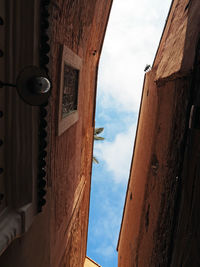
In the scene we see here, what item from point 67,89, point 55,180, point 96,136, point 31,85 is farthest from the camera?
point 96,136

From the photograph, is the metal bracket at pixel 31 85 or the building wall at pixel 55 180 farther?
the building wall at pixel 55 180

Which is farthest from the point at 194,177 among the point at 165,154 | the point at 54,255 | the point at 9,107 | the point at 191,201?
the point at 54,255

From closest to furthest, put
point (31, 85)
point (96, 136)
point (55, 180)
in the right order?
1. point (31, 85)
2. point (55, 180)
3. point (96, 136)

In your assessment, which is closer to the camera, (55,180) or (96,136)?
(55,180)

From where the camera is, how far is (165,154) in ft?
8.68

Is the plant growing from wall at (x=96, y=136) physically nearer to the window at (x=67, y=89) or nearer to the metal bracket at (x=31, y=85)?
the window at (x=67, y=89)

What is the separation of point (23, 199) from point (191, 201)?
1677mm

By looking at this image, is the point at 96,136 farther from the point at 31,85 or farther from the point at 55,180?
the point at 31,85

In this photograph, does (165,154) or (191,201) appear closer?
(191,201)

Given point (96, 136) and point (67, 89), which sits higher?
point (67, 89)

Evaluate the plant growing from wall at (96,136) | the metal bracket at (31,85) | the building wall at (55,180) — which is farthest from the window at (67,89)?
the plant growing from wall at (96,136)

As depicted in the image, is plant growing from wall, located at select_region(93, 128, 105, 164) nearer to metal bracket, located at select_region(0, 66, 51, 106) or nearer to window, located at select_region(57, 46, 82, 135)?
window, located at select_region(57, 46, 82, 135)

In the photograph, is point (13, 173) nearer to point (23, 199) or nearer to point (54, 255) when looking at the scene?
point (23, 199)

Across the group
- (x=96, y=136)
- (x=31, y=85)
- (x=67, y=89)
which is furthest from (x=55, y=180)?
(x=96, y=136)
